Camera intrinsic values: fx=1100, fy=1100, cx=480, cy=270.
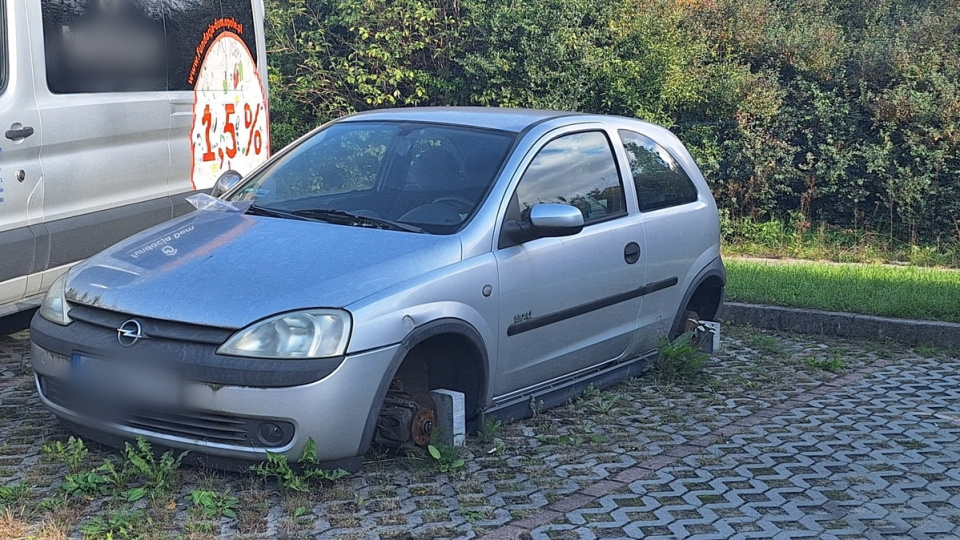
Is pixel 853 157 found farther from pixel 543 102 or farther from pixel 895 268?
pixel 543 102

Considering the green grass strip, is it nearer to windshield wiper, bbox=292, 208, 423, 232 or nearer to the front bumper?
windshield wiper, bbox=292, 208, 423, 232

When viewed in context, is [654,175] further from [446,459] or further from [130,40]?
[130,40]

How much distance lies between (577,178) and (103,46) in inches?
121

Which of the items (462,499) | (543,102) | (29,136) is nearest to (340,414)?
(462,499)

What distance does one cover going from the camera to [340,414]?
14.5ft

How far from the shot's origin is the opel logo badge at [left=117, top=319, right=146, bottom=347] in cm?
446

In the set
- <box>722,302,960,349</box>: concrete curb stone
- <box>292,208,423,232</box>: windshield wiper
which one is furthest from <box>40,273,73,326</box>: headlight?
<box>722,302,960,349</box>: concrete curb stone

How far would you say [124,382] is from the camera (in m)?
4.49

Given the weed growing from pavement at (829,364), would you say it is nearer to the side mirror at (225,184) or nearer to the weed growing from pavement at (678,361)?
the weed growing from pavement at (678,361)

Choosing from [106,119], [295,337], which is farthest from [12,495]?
[106,119]

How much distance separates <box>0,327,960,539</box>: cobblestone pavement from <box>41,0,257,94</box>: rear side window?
5.77 feet

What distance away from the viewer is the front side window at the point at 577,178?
5582mm

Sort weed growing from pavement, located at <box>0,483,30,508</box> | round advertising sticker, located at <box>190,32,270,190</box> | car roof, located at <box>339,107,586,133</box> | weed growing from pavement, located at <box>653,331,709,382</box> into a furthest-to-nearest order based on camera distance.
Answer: round advertising sticker, located at <box>190,32,270,190</box> → weed growing from pavement, located at <box>653,331,709,382</box> → car roof, located at <box>339,107,586,133</box> → weed growing from pavement, located at <box>0,483,30,508</box>

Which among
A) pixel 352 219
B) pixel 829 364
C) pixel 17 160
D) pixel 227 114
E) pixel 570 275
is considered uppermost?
pixel 227 114
